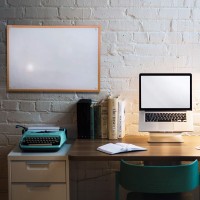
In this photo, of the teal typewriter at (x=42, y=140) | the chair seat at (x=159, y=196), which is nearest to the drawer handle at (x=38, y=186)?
the teal typewriter at (x=42, y=140)

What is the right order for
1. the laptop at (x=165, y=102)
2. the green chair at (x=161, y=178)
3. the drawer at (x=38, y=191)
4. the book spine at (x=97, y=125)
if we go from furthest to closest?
the book spine at (x=97, y=125), the laptop at (x=165, y=102), the drawer at (x=38, y=191), the green chair at (x=161, y=178)

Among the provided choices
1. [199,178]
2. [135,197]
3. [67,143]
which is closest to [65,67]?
[67,143]

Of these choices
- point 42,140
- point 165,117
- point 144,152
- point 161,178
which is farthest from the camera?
point 165,117

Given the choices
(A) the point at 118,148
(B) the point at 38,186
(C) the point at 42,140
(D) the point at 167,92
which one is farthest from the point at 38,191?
(D) the point at 167,92

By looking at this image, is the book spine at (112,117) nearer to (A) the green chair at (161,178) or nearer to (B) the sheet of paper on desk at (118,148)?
(B) the sheet of paper on desk at (118,148)

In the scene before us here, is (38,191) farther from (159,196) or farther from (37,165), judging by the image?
(159,196)

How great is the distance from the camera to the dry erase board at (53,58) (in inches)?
114

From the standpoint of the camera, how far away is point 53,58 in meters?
2.92

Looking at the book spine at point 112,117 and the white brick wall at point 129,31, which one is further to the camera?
the white brick wall at point 129,31

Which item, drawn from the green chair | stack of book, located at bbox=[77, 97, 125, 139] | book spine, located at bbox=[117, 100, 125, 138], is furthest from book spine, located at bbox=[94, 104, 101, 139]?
the green chair

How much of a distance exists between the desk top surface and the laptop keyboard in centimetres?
17

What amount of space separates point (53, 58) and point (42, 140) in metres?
0.72

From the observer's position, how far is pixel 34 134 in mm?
2598

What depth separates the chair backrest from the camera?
2031 mm
